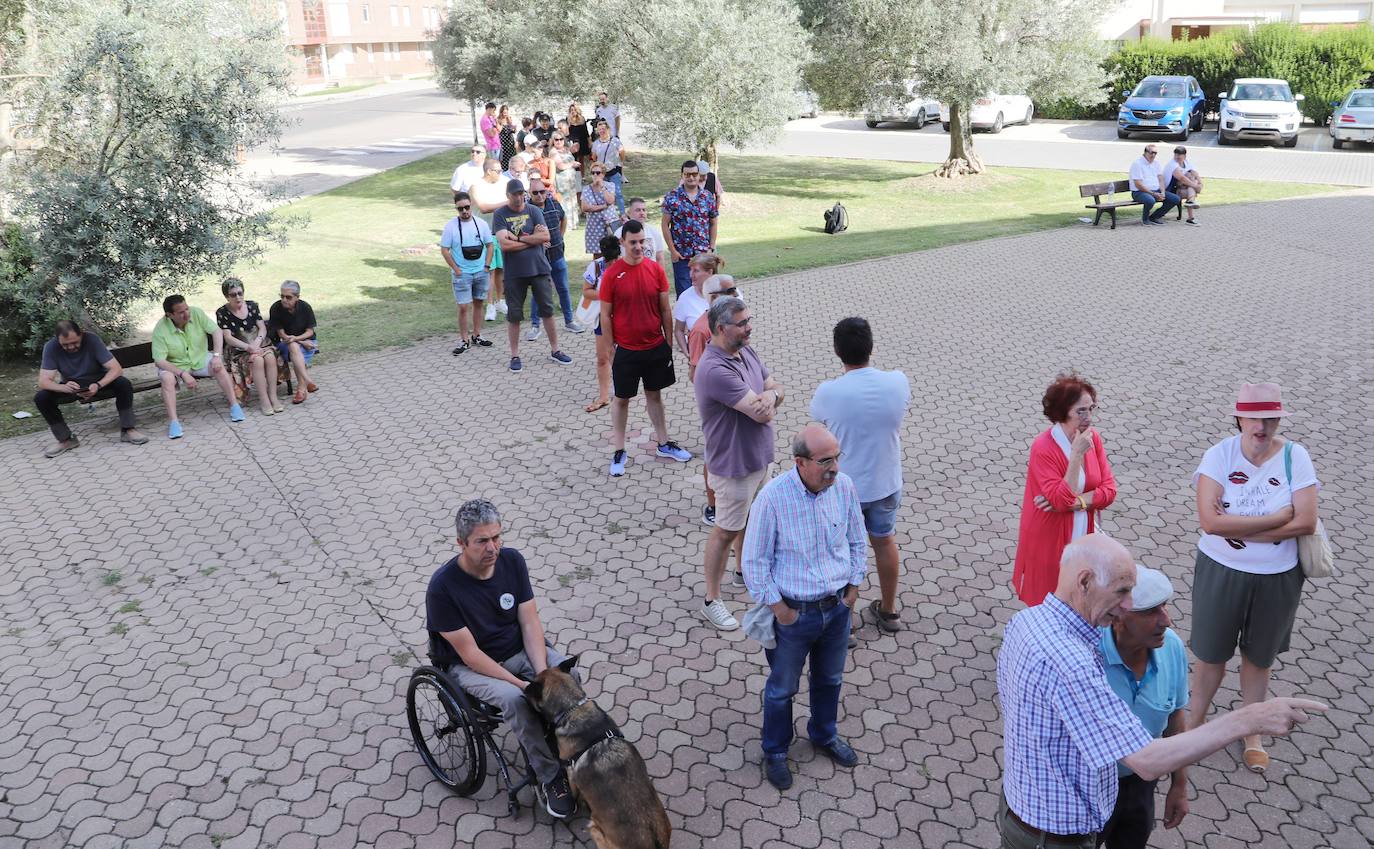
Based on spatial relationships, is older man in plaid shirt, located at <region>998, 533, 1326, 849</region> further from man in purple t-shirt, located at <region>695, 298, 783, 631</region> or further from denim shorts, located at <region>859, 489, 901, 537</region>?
man in purple t-shirt, located at <region>695, 298, 783, 631</region>

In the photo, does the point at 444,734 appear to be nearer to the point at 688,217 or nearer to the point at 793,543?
the point at 793,543

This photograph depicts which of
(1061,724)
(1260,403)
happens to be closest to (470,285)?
(1260,403)

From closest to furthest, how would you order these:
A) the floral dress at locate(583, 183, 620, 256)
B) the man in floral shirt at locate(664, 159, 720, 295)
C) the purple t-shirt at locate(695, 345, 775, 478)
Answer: the purple t-shirt at locate(695, 345, 775, 478), the man in floral shirt at locate(664, 159, 720, 295), the floral dress at locate(583, 183, 620, 256)

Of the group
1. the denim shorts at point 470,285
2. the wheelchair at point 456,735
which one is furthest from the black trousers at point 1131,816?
the denim shorts at point 470,285

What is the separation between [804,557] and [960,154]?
66.4ft

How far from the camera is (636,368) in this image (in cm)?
785

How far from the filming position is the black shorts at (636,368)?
7824 mm

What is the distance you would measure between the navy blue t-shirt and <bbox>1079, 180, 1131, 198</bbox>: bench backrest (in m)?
16.5

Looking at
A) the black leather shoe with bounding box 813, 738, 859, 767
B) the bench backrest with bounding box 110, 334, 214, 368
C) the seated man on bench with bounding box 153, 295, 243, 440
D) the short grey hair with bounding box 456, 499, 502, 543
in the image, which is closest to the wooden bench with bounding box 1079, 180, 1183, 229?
the seated man on bench with bounding box 153, 295, 243, 440

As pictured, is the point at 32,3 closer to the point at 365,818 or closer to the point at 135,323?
the point at 135,323

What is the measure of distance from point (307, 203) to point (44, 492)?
16.0 m

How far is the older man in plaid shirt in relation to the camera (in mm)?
2834

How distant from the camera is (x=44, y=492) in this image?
27.4 ft

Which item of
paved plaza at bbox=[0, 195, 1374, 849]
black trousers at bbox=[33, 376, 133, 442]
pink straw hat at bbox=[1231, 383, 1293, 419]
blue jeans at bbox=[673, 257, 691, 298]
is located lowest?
paved plaza at bbox=[0, 195, 1374, 849]
